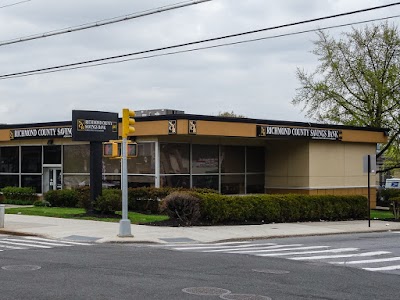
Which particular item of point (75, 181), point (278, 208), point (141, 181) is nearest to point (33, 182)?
point (75, 181)

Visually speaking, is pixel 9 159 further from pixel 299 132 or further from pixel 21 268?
pixel 21 268

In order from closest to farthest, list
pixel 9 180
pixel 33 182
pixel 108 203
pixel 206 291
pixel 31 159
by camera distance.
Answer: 1. pixel 206 291
2. pixel 108 203
3. pixel 33 182
4. pixel 31 159
5. pixel 9 180

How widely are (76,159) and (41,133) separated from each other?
259 centimetres

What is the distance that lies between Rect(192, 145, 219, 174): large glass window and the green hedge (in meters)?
6.70

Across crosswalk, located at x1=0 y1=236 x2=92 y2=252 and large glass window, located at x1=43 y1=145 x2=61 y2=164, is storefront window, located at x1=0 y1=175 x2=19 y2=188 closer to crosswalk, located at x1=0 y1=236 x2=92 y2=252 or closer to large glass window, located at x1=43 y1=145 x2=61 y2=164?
large glass window, located at x1=43 y1=145 x2=61 y2=164

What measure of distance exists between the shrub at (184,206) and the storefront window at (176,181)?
21.8ft

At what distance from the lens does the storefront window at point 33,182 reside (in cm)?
3600

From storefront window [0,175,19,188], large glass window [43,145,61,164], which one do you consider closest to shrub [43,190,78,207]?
large glass window [43,145,61,164]

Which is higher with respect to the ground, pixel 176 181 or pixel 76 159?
pixel 76 159

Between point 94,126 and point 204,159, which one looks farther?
point 204,159

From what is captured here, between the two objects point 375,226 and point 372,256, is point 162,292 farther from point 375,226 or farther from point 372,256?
point 375,226

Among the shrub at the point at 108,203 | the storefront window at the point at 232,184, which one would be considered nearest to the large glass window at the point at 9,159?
the storefront window at the point at 232,184

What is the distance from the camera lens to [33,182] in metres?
36.3

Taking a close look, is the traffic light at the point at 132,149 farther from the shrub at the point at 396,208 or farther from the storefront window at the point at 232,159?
the shrub at the point at 396,208
